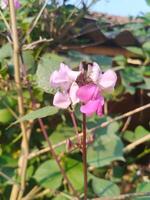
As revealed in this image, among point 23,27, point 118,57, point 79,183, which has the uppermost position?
point 23,27

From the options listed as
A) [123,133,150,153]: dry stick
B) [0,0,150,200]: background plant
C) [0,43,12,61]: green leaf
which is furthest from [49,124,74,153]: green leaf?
[0,43,12,61]: green leaf

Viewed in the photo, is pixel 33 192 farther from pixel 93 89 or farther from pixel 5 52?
pixel 93 89

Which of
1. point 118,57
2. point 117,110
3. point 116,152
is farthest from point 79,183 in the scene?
point 117,110

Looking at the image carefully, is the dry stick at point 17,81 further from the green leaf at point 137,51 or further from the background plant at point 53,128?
the green leaf at point 137,51

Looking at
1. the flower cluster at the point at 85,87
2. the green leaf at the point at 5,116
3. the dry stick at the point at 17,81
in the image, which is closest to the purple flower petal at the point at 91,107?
the flower cluster at the point at 85,87

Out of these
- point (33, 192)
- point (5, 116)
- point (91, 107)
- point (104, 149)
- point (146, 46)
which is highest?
point (91, 107)

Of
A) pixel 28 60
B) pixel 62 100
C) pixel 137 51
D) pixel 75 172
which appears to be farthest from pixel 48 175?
pixel 62 100

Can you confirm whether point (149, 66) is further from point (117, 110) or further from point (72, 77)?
point (72, 77)
